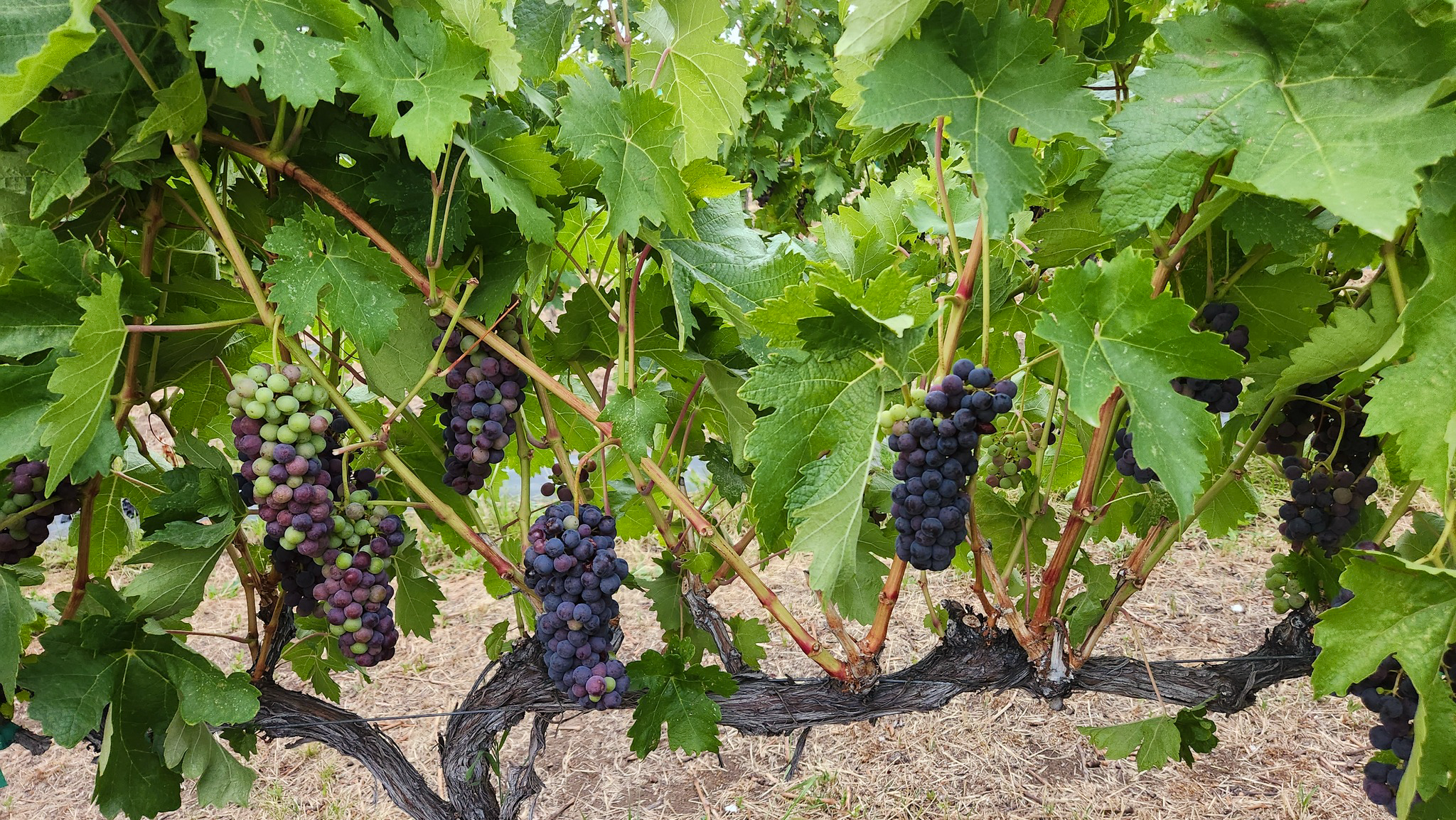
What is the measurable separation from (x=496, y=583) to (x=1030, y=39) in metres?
1.42

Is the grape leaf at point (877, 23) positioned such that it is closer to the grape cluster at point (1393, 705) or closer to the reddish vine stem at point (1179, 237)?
the reddish vine stem at point (1179, 237)

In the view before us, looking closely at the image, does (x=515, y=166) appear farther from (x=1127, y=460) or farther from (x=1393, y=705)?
(x=1393, y=705)

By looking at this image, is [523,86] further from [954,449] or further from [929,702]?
[929,702]

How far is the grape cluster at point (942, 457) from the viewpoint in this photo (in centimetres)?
90

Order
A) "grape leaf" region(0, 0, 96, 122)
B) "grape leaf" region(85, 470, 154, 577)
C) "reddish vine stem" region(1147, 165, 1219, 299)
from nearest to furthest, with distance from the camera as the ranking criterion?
"grape leaf" region(0, 0, 96, 122) → "reddish vine stem" region(1147, 165, 1219, 299) → "grape leaf" region(85, 470, 154, 577)

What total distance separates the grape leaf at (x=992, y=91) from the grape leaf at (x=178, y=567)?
1.01 meters

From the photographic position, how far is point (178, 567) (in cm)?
125

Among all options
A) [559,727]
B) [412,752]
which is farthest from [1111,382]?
[412,752]

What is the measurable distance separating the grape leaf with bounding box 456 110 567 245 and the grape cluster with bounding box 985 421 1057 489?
839 millimetres

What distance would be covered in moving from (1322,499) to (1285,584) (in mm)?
366

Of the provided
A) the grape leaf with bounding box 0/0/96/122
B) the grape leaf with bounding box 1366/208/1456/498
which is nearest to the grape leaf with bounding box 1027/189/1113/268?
the grape leaf with bounding box 1366/208/1456/498

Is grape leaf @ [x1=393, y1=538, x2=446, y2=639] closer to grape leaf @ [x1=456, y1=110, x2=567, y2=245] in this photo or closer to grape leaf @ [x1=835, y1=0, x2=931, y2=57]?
grape leaf @ [x1=456, y1=110, x2=567, y2=245]

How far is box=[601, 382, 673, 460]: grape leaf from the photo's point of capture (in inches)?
43.1

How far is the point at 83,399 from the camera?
3.29ft
